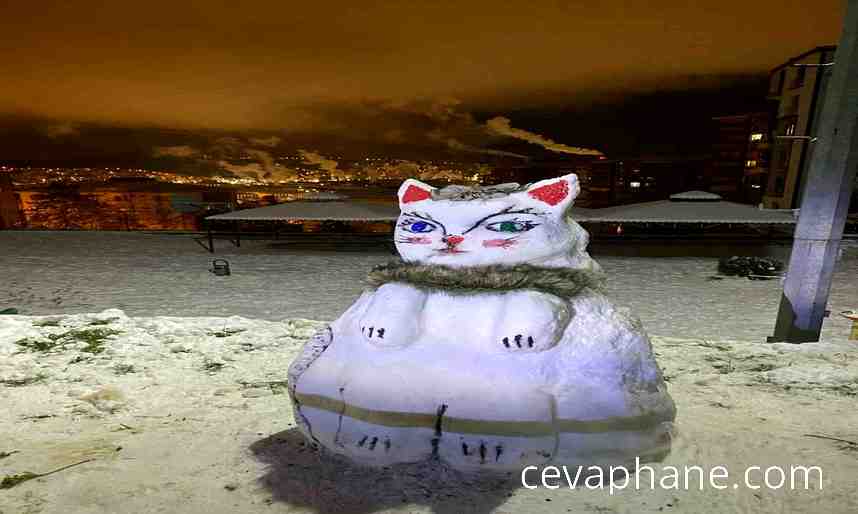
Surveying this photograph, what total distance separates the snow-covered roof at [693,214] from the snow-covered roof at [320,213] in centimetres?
509

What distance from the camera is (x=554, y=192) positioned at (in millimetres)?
1919

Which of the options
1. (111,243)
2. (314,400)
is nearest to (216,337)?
(314,400)

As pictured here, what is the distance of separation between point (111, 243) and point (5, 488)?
1305 cm

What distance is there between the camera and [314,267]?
9453 mm

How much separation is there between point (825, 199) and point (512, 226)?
4.13 m

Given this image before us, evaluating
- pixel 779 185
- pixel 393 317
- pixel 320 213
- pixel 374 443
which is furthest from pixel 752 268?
pixel 779 185

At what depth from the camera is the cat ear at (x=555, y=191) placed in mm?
1918

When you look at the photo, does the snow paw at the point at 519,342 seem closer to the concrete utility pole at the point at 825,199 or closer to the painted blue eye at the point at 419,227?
the painted blue eye at the point at 419,227

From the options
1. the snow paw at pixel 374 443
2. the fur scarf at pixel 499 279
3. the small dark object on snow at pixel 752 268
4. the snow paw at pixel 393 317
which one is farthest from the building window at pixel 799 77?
the snow paw at pixel 374 443

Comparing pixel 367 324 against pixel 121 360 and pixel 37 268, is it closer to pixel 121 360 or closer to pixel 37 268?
pixel 121 360

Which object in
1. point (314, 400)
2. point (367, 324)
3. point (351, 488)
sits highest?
point (367, 324)

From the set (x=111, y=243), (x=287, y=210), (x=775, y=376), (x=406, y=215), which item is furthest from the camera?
(x=111, y=243)
